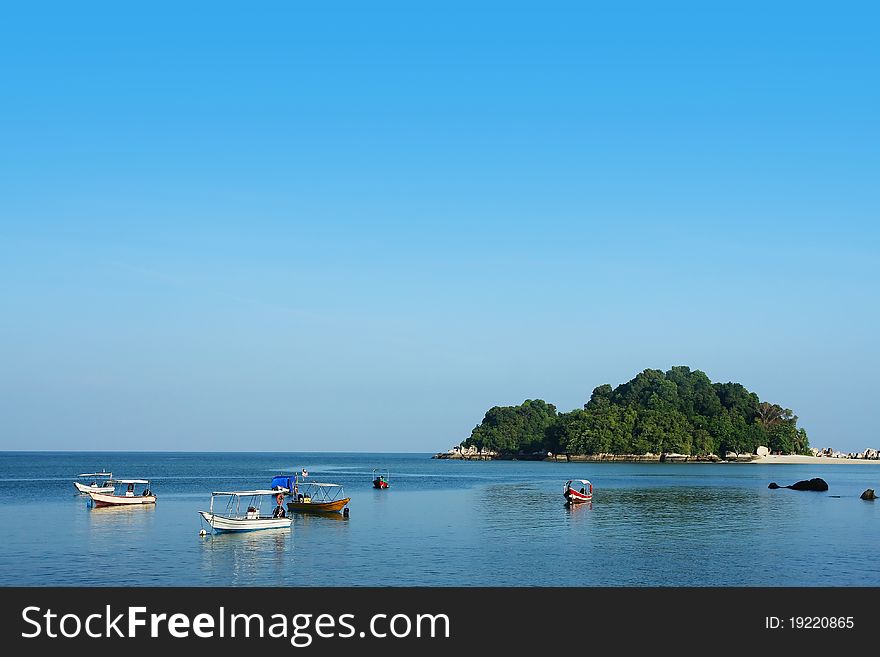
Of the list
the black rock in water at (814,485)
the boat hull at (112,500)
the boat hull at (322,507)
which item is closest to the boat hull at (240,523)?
the boat hull at (322,507)

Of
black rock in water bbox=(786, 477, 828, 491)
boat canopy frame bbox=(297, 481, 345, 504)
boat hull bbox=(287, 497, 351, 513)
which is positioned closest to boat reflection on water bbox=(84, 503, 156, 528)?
boat hull bbox=(287, 497, 351, 513)

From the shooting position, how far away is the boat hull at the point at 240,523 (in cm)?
7731

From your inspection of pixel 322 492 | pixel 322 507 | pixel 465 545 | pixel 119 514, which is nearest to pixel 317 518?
pixel 322 507

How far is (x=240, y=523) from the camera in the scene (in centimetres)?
7875

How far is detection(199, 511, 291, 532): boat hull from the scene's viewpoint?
77.3 metres

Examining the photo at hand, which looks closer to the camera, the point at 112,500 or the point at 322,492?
the point at 112,500

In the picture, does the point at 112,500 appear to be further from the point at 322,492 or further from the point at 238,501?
the point at 322,492

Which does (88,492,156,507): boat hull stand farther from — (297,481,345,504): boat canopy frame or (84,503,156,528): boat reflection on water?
(297,481,345,504): boat canopy frame

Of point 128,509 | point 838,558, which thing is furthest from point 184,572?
point 128,509

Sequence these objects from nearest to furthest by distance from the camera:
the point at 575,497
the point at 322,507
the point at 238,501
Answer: the point at 322,507, the point at 238,501, the point at 575,497

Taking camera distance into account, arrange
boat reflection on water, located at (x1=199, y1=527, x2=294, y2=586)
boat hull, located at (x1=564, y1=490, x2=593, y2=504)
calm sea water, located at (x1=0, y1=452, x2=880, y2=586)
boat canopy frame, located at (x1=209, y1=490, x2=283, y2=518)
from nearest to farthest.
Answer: calm sea water, located at (x1=0, y1=452, x2=880, y2=586) < boat reflection on water, located at (x1=199, y1=527, x2=294, y2=586) < boat canopy frame, located at (x1=209, y1=490, x2=283, y2=518) < boat hull, located at (x1=564, y1=490, x2=593, y2=504)

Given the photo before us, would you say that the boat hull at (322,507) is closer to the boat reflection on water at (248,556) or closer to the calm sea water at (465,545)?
the calm sea water at (465,545)

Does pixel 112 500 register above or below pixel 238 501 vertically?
below

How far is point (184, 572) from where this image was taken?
57000 mm
